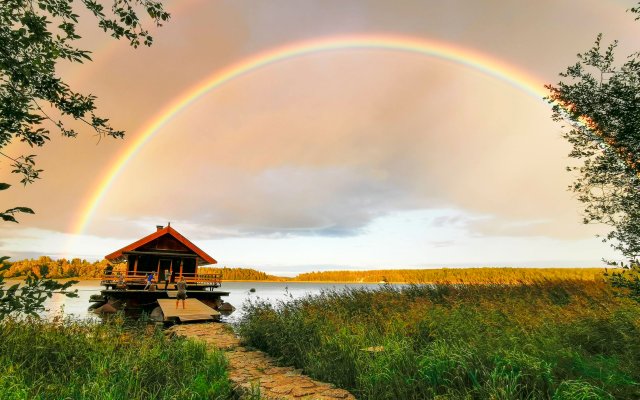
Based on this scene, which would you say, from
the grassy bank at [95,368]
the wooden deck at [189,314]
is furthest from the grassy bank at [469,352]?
the wooden deck at [189,314]

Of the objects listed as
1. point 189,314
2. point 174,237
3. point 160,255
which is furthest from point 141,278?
point 189,314

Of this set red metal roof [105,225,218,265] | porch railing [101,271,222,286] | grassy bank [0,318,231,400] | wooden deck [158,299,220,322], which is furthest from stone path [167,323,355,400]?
red metal roof [105,225,218,265]

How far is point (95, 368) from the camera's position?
6.09 metres

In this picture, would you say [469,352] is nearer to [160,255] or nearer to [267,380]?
[267,380]

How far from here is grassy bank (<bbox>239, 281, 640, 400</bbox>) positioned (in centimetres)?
478

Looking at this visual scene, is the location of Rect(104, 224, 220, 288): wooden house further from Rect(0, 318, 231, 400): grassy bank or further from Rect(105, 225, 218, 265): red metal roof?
Rect(0, 318, 231, 400): grassy bank

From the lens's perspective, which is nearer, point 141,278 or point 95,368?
point 95,368

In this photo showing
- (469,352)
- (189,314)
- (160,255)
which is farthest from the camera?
(160,255)

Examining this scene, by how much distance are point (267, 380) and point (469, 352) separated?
3694 mm

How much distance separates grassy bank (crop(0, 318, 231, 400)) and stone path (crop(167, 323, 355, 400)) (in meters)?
0.39

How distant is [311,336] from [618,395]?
19.4 feet

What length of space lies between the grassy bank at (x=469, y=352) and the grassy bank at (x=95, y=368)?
2.23 meters

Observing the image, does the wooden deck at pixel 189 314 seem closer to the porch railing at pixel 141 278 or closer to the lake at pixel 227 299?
the lake at pixel 227 299

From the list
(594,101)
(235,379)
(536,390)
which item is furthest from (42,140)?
(594,101)
